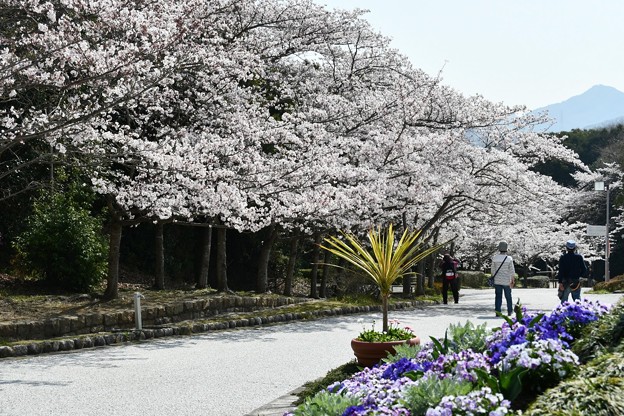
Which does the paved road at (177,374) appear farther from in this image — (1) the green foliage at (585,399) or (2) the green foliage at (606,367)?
(1) the green foliage at (585,399)

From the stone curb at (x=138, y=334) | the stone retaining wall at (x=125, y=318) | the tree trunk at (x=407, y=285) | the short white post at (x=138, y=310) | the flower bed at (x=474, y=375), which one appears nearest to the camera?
the flower bed at (x=474, y=375)

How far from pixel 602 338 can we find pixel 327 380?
155 inches

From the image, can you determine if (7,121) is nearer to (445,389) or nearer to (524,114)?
(445,389)

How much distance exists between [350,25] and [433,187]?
6.06m

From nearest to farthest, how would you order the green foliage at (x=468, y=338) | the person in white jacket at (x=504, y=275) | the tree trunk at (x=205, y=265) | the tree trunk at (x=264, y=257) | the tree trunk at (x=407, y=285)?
the green foliage at (x=468, y=338) → the person in white jacket at (x=504, y=275) → the tree trunk at (x=205, y=265) → the tree trunk at (x=264, y=257) → the tree trunk at (x=407, y=285)

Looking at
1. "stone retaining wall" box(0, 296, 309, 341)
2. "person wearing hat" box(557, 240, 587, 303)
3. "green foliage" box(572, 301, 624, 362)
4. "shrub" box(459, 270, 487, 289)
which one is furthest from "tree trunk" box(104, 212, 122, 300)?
"shrub" box(459, 270, 487, 289)

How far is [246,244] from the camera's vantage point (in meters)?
27.2

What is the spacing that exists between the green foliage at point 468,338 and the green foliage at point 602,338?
0.74 m

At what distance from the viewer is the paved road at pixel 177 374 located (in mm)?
8312

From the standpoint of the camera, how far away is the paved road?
327 inches

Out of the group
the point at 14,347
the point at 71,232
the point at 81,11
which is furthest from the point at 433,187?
the point at 14,347

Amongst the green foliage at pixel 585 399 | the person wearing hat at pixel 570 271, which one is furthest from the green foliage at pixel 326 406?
the person wearing hat at pixel 570 271

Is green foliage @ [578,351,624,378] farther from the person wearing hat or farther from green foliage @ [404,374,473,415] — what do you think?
the person wearing hat

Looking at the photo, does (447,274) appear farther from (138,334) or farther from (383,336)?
(383,336)
